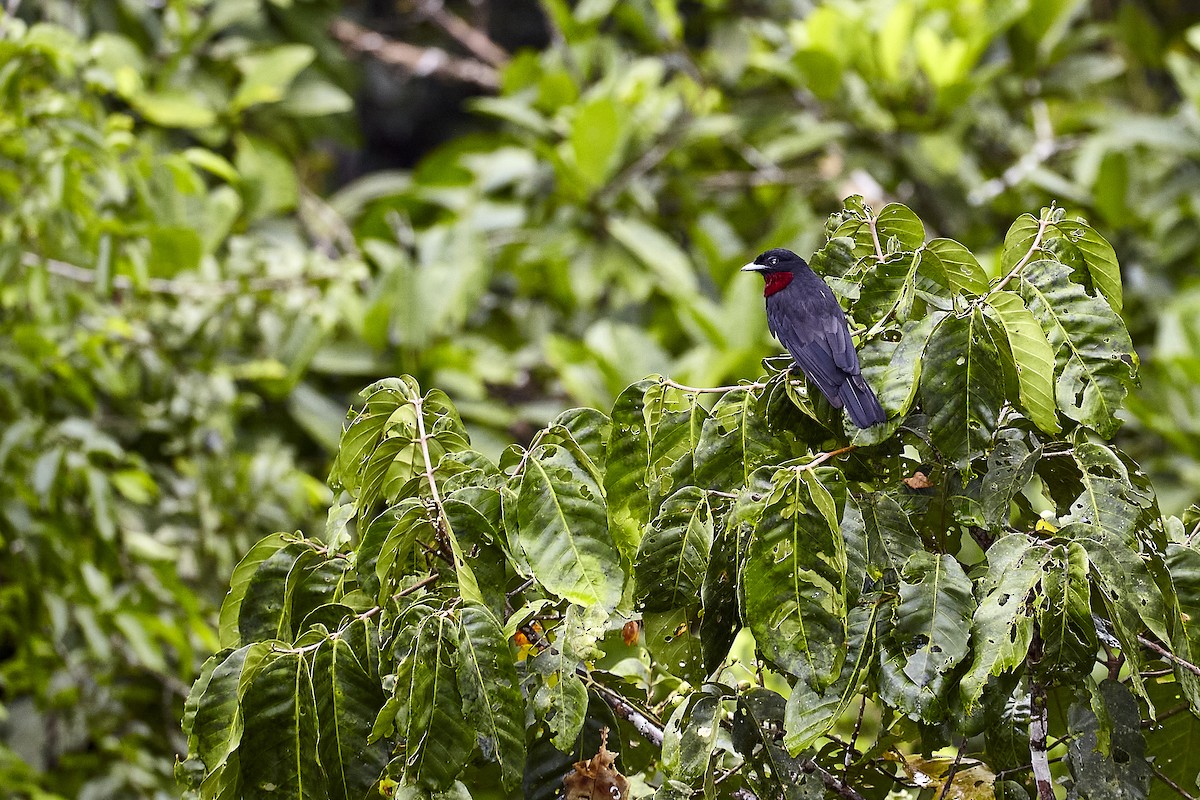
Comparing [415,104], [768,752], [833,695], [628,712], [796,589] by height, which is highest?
[796,589]

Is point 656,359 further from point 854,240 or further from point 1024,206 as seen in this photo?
point 854,240

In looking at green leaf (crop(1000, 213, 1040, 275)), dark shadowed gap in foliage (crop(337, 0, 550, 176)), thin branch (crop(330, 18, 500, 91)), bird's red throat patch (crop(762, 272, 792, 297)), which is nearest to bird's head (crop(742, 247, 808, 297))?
bird's red throat patch (crop(762, 272, 792, 297))

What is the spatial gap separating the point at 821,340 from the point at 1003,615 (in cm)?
44

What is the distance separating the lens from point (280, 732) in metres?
1.09

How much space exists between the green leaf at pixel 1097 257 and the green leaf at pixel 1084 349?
0.07 m

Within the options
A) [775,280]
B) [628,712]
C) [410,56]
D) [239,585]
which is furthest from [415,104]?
[628,712]

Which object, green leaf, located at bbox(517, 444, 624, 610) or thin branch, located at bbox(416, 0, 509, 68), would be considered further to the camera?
thin branch, located at bbox(416, 0, 509, 68)

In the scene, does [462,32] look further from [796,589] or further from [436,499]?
[796,589]

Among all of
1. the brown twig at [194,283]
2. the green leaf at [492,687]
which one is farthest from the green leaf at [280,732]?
the brown twig at [194,283]

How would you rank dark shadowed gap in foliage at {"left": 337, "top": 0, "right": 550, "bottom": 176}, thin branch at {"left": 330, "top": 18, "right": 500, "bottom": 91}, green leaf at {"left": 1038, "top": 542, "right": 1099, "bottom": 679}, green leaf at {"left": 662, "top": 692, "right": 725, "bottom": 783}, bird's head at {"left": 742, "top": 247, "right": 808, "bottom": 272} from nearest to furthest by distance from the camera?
green leaf at {"left": 1038, "top": 542, "right": 1099, "bottom": 679}, green leaf at {"left": 662, "top": 692, "right": 725, "bottom": 783}, bird's head at {"left": 742, "top": 247, "right": 808, "bottom": 272}, thin branch at {"left": 330, "top": 18, "right": 500, "bottom": 91}, dark shadowed gap in foliage at {"left": 337, "top": 0, "right": 550, "bottom": 176}

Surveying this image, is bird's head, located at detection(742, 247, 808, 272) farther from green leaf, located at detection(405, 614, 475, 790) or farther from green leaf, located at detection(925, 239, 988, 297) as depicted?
green leaf, located at detection(405, 614, 475, 790)

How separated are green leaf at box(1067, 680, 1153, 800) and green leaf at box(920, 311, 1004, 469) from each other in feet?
0.90

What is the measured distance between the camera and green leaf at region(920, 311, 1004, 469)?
1079 mm

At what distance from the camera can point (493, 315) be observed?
502 centimetres
